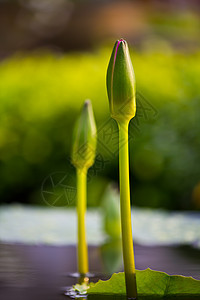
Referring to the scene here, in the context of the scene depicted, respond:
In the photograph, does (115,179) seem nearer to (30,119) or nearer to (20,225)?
(30,119)

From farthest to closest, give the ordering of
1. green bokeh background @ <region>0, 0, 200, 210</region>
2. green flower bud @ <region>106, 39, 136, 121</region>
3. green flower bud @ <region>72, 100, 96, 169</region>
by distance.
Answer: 1. green bokeh background @ <region>0, 0, 200, 210</region>
2. green flower bud @ <region>72, 100, 96, 169</region>
3. green flower bud @ <region>106, 39, 136, 121</region>

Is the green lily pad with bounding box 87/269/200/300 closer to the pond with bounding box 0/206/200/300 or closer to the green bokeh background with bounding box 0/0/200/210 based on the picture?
the pond with bounding box 0/206/200/300

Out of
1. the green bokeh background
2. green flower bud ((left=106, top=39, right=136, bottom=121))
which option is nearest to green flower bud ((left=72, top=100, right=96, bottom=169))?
green flower bud ((left=106, top=39, right=136, bottom=121))

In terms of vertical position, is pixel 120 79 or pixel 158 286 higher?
pixel 120 79

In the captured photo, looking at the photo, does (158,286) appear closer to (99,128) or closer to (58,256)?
(58,256)

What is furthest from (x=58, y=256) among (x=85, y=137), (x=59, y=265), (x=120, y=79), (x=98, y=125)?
(x=98, y=125)
